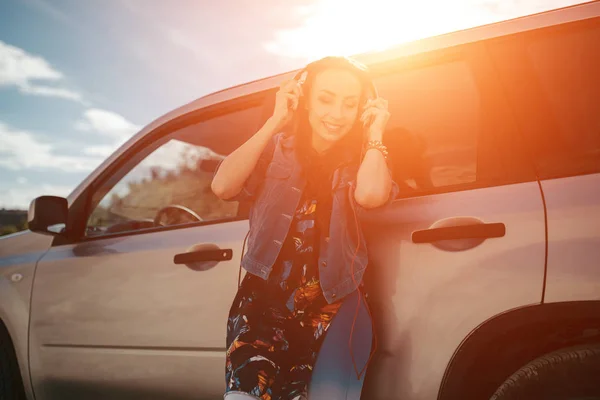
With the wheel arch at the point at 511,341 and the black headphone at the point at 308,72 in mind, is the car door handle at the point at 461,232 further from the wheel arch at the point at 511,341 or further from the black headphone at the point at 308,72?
the black headphone at the point at 308,72

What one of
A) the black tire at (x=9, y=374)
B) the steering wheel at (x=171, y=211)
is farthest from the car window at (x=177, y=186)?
the black tire at (x=9, y=374)

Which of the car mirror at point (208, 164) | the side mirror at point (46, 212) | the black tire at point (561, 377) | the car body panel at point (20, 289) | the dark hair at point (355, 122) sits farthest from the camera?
the car mirror at point (208, 164)

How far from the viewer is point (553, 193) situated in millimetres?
1869

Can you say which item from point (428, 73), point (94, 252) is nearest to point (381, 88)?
point (428, 73)

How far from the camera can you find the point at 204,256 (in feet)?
8.37

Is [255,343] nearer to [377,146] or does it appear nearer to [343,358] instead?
[343,358]

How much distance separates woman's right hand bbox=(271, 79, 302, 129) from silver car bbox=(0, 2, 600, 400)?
1.44 feet

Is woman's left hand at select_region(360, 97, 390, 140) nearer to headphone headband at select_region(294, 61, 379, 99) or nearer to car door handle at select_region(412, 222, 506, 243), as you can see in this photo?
headphone headband at select_region(294, 61, 379, 99)

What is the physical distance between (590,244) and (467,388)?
Result: 2.07 ft

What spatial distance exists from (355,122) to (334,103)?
12 cm

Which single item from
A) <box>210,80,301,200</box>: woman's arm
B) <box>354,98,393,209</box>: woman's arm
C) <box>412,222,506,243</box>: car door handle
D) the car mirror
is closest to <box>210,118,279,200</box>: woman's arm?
<box>210,80,301,200</box>: woman's arm

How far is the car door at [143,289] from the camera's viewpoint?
2523 mm

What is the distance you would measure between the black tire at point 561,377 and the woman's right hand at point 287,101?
1177 mm

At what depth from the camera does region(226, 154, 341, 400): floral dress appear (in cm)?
184
